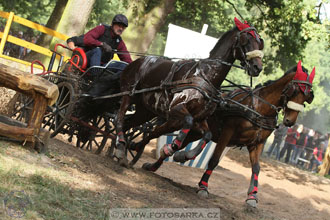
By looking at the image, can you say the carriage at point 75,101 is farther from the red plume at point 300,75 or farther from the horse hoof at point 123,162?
the red plume at point 300,75

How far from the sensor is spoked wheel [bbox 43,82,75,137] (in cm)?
847

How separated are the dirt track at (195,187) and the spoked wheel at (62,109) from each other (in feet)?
1.04

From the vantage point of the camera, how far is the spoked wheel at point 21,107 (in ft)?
29.8

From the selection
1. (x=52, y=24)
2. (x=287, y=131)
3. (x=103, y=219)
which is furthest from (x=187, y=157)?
(x=287, y=131)

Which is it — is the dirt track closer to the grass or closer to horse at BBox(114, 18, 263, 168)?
the grass

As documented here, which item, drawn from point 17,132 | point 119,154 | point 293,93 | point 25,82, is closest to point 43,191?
point 17,132

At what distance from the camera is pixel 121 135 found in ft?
28.2

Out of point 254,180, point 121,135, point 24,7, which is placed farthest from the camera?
point 24,7

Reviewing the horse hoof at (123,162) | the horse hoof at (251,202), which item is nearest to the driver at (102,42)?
the horse hoof at (123,162)

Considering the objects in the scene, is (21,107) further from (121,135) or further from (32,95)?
(32,95)

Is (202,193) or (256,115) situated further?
(256,115)

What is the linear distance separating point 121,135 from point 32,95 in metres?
2.19

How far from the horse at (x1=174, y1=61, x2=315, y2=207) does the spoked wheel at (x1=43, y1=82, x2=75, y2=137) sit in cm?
205

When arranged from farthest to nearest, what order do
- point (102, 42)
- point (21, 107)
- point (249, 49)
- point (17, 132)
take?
1. point (21, 107)
2. point (102, 42)
3. point (249, 49)
4. point (17, 132)
